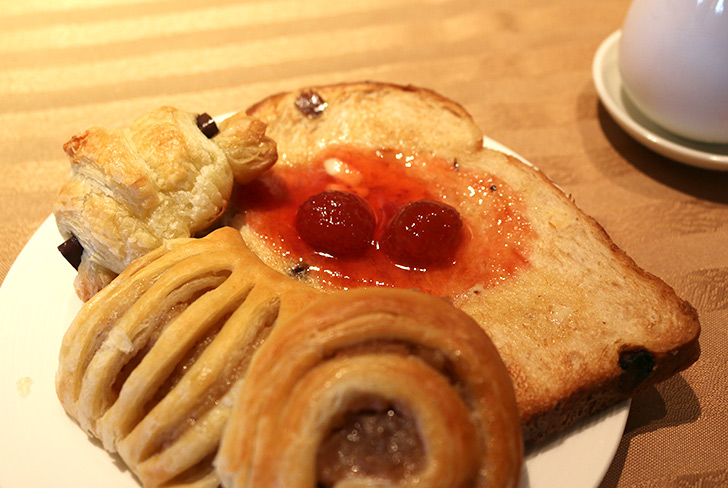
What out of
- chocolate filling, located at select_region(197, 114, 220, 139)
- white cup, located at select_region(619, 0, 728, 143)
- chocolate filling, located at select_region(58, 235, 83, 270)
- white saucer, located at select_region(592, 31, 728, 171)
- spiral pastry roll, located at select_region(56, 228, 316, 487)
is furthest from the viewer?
white saucer, located at select_region(592, 31, 728, 171)

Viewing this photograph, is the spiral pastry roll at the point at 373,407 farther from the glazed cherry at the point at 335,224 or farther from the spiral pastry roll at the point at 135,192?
the spiral pastry roll at the point at 135,192

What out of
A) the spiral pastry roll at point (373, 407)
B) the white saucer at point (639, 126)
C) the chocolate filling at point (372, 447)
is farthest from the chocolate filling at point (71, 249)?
the white saucer at point (639, 126)

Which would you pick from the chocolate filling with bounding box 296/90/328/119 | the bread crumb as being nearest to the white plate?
the bread crumb

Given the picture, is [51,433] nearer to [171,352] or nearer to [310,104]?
[171,352]

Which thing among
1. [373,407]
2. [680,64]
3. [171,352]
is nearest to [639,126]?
[680,64]

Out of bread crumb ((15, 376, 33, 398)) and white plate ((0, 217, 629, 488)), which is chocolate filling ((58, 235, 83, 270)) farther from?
bread crumb ((15, 376, 33, 398))
